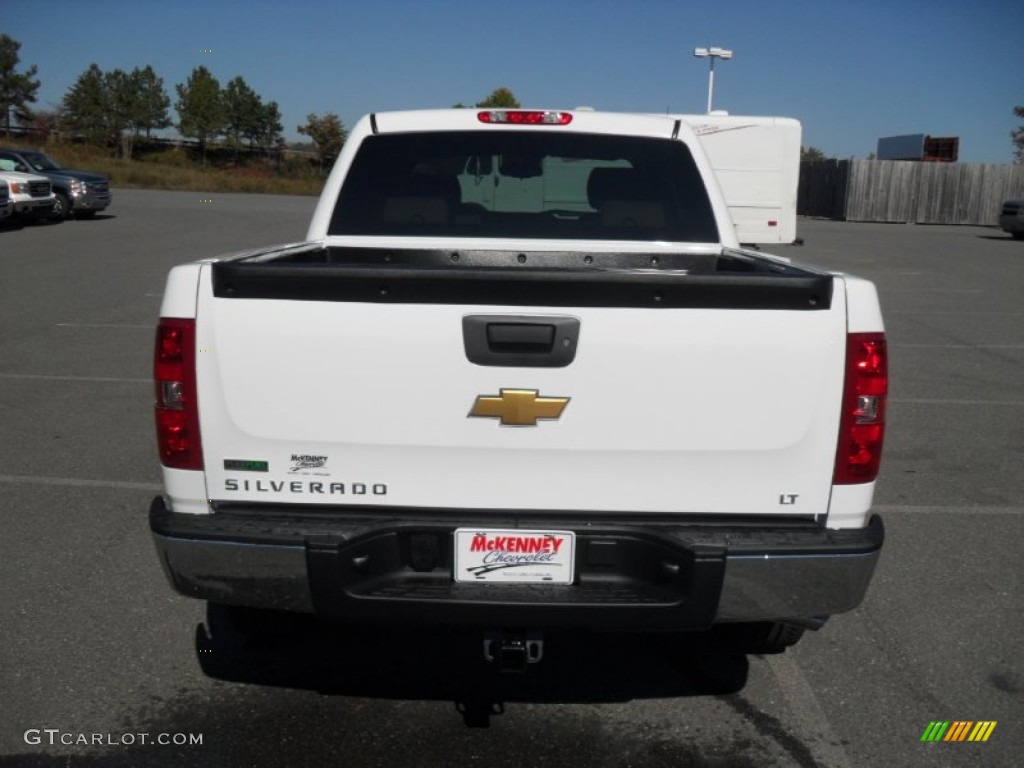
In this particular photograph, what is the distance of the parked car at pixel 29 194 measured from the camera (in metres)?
23.7

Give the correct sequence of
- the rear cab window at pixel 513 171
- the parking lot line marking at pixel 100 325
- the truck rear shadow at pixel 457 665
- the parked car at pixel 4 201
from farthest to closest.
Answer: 1. the parked car at pixel 4 201
2. the parking lot line marking at pixel 100 325
3. the rear cab window at pixel 513 171
4. the truck rear shadow at pixel 457 665

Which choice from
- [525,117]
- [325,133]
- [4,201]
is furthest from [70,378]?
[325,133]

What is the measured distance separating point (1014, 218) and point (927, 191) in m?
14.2

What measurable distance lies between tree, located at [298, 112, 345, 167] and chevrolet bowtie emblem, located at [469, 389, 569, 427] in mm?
79336

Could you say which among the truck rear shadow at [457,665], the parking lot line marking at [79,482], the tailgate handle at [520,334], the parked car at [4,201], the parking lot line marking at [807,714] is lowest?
the parking lot line marking at [79,482]

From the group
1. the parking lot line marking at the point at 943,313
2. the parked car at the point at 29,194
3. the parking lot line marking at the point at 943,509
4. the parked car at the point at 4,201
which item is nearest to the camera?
the parking lot line marking at the point at 943,509

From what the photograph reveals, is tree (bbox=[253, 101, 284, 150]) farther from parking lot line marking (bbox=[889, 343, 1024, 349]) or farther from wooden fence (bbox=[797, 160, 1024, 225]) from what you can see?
parking lot line marking (bbox=[889, 343, 1024, 349])

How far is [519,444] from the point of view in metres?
3.08

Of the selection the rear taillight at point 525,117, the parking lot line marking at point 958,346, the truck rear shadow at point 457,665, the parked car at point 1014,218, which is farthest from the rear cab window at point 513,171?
the parked car at point 1014,218

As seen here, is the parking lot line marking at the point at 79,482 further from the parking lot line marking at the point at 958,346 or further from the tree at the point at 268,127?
the tree at the point at 268,127

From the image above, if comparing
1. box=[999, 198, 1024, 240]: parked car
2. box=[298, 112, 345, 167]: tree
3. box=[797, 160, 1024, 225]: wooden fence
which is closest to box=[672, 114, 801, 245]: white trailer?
box=[999, 198, 1024, 240]: parked car

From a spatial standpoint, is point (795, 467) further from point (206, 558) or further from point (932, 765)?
point (206, 558)

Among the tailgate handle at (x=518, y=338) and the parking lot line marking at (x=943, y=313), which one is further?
the parking lot line marking at (x=943, y=313)

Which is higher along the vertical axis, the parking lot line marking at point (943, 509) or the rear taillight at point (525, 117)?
the rear taillight at point (525, 117)
